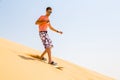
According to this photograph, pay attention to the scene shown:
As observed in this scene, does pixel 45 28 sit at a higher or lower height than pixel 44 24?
lower

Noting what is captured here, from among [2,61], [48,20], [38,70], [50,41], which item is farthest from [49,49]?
[2,61]

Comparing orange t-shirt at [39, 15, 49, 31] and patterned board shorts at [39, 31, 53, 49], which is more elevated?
orange t-shirt at [39, 15, 49, 31]

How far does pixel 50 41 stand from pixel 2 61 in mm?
A: 2338

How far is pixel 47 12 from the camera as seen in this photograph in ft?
29.8

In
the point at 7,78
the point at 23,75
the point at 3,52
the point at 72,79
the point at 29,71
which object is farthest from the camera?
the point at 72,79

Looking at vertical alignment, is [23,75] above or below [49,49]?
below

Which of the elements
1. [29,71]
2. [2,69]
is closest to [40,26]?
[29,71]

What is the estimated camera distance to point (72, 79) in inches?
354

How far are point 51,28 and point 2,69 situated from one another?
3.10 m

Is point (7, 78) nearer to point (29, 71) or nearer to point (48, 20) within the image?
point (29, 71)

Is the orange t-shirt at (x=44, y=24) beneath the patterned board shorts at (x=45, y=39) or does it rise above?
above

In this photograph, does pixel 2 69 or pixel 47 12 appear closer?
pixel 2 69

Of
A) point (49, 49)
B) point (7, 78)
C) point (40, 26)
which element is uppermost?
point (40, 26)

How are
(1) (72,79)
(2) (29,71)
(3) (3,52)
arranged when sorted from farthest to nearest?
(1) (72,79)
(3) (3,52)
(2) (29,71)
